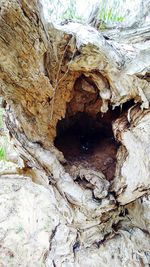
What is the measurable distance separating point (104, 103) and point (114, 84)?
2.8 inches

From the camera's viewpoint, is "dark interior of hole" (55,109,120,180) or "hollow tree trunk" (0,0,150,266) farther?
"dark interior of hole" (55,109,120,180)

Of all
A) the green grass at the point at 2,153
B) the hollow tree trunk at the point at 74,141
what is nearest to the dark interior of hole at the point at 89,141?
the hollow tree trunk at the point at 74,141

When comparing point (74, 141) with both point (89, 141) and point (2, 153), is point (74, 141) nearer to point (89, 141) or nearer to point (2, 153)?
point (89, 141)

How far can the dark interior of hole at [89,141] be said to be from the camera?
0.99 m

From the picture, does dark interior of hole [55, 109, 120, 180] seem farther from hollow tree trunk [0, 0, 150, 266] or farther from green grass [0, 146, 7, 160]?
green grass [0, 146, 7, 160]

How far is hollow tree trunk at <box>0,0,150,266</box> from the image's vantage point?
2.57 ft

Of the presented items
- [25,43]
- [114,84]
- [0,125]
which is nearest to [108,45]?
[114,84]

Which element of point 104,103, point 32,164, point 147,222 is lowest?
point 147,222

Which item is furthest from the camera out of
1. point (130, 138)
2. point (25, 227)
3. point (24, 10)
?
point (25, 227)

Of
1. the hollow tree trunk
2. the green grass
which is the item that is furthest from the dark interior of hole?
the green grass

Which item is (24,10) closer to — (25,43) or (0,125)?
(25,43)

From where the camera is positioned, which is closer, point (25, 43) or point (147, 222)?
point (25, 43)

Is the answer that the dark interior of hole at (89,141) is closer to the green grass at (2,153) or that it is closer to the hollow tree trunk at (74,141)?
the hollow tree trunk at (74,141)

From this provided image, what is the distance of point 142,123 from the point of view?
2.87 feet
